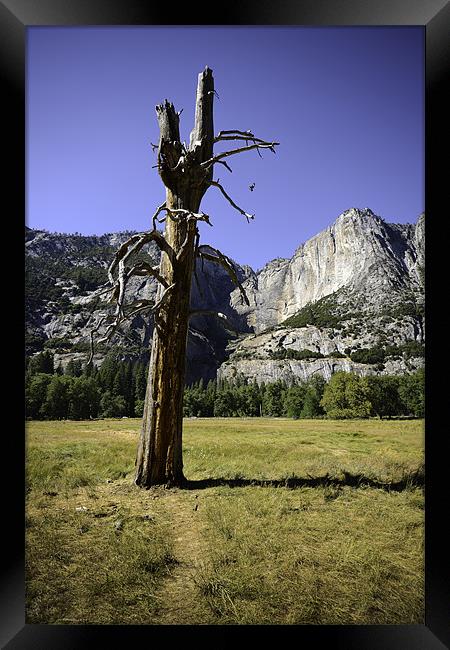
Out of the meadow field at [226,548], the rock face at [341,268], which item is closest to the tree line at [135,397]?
the meadow field at [226,548]

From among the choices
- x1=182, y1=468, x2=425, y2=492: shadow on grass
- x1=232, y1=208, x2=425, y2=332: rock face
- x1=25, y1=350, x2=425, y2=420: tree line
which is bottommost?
x1=25, y1=350, x2=425, y2=420: tree line

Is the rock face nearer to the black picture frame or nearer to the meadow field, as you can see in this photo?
the meadow field

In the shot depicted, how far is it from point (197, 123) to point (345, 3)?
2.52 metres

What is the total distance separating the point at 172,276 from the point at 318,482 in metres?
3.07

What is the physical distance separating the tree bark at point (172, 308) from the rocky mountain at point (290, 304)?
2.40ft

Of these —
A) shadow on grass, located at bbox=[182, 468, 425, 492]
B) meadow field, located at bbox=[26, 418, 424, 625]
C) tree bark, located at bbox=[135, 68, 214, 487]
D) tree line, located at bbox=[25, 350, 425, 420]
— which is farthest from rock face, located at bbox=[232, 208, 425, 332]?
meadow field, located at bbox=[26, 418, 424, 625]

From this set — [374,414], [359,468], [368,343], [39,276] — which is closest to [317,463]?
[359,468]

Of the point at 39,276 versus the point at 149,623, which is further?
the point at 39,276

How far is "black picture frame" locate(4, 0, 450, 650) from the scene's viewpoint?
2.34 metres

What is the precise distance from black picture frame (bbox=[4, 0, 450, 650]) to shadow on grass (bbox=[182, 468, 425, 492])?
1.96m

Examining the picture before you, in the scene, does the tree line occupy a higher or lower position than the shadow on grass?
lower
